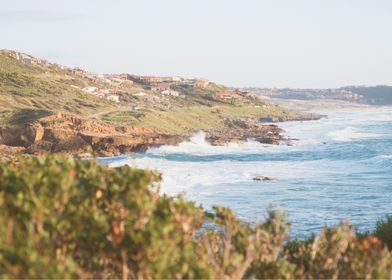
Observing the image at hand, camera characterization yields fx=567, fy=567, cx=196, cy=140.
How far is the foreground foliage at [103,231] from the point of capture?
7.47m

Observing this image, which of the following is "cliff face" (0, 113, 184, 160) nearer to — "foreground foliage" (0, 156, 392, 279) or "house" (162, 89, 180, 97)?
"foreground foliage" (0, 156, 392, 279)

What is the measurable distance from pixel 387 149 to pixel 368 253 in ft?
205

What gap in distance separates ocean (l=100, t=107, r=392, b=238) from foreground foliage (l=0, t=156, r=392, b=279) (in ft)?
53.2

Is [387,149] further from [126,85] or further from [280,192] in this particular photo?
[126,85]

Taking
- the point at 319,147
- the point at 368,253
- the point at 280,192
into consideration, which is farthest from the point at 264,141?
the point at 368,253

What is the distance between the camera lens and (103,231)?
8102mm

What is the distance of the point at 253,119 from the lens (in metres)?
143

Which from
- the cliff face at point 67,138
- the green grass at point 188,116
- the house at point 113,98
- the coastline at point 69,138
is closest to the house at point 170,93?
the green grass at point 188,116

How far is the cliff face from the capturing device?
61781mm

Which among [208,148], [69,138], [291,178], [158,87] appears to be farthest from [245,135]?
[158,87]

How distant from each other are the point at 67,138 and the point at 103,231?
57.1 metres

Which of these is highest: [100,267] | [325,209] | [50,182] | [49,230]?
[50,182]

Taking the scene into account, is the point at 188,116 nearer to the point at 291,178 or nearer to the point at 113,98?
the point at 113,98

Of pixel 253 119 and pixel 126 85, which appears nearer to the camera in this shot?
pixel 253 119
